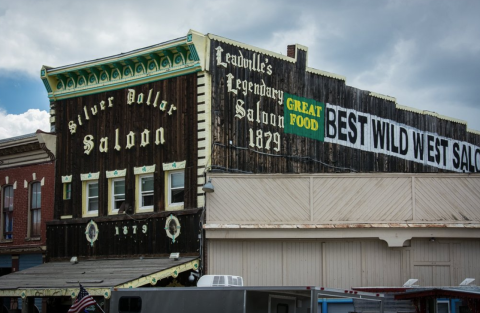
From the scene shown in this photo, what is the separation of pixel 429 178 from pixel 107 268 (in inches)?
438

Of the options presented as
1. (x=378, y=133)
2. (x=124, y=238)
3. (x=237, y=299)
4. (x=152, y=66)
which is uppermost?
(x=152, y=66)

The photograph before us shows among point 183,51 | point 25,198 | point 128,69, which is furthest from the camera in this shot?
point 25,198

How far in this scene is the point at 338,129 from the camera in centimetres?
3319

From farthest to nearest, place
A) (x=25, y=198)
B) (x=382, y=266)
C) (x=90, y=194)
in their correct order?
(x=25, y=198)
(x=90, y=194)
(x=382, y=266)

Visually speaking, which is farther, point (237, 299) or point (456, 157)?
point (456, 157)

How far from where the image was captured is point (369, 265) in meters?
25.6

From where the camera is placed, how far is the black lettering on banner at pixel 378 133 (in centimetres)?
3488

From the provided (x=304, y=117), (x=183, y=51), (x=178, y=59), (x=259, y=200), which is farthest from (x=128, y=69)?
(x=259, y=200)

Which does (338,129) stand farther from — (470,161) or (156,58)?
(470,161)

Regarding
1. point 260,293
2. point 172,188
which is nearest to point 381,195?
point 172,188

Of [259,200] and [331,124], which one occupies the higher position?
[331,124]

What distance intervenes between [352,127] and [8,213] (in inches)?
593

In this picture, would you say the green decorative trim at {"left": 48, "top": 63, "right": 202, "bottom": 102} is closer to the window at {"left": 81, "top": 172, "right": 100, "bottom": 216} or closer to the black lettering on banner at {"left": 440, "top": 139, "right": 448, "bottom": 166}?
the window at {"left": 81, "top": 172, "right": 100, "bottom": 216}

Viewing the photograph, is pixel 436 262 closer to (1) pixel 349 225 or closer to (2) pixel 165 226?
(1) pixel 349 225
